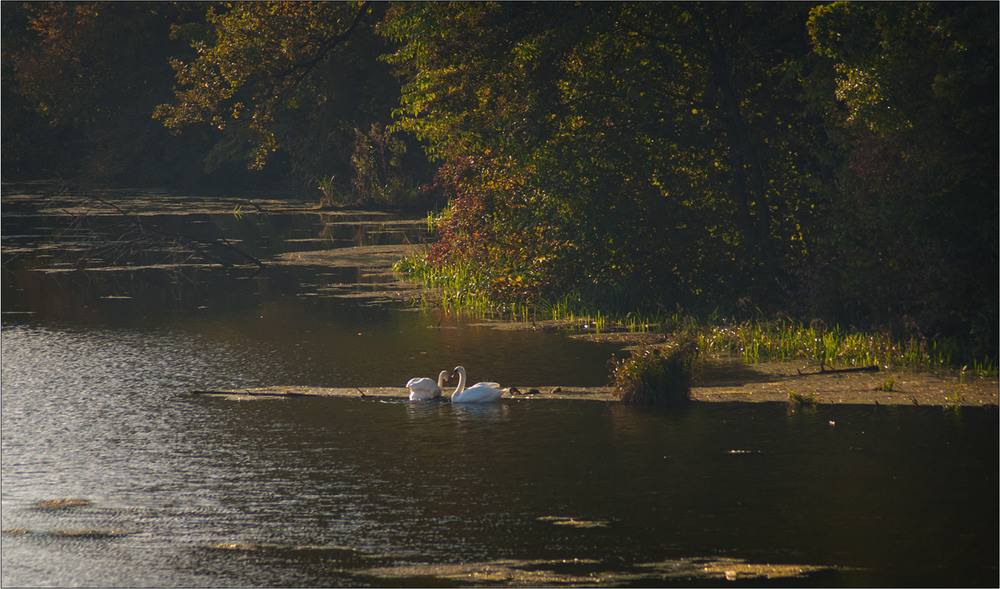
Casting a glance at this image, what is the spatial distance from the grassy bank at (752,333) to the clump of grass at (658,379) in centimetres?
73

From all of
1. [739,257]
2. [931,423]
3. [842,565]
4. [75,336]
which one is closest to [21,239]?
[75,336]

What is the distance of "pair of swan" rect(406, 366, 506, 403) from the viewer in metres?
11.9

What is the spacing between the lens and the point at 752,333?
15.0 metres

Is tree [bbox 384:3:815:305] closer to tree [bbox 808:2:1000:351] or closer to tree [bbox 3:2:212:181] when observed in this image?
tree [bbox 808:2:1000:351]

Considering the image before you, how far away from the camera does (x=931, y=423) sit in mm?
10758

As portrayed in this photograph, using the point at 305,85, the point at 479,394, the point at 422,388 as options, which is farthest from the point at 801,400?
the point at 305,85

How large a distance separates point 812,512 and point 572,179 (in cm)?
948

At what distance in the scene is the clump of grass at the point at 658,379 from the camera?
11938 mm

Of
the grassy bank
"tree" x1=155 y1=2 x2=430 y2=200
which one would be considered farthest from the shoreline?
"tree" x1=155 y1=2 x2=430 y2=200

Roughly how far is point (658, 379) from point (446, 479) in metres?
3.56

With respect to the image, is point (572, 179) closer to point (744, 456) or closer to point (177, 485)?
point (744, 456)

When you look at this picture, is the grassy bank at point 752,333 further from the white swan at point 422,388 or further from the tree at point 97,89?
the tree at point 97,89

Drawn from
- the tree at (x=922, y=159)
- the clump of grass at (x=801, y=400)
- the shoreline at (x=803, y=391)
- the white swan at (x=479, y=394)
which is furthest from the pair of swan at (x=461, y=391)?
the tree at (x=922, y=159)

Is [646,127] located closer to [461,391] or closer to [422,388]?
[461,391]
